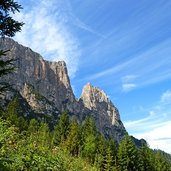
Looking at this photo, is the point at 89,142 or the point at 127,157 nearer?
the point at 127,157

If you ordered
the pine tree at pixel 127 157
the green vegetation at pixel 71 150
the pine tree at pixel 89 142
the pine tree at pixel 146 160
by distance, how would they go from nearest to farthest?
the green vegetation at pixel 71 150, the pine tree at pixel 89 142, the pine tree at pixel 127 157, the pine tree at pixel 146 160

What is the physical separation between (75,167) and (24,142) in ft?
8.41

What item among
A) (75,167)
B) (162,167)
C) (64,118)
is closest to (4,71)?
(75,167)

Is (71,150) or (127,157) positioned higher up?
(71,150)

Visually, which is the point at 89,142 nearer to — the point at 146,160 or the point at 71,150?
the point at 71,150

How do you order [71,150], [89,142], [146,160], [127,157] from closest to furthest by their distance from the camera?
[127,157]
[71,150]
[89,142]
[146,160]

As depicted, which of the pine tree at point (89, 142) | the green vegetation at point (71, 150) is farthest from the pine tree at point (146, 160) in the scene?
the pine tree at point (89, 142)

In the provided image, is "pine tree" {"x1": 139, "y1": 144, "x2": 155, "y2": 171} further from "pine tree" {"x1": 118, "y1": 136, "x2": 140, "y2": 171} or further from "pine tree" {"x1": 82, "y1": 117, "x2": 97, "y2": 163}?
"pine tree" {"x1": 82, "y1": 117, "x2": 97, "y2": 163}

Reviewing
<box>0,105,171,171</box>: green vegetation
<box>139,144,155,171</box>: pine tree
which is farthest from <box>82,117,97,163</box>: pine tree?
<box>139,144,155,171</box>: pine tree

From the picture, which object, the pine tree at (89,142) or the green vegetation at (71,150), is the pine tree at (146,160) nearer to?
the green vegetation at (71,150)

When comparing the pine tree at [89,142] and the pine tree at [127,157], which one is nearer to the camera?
the pine tree at [89,142]

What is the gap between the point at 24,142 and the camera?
12.4 meters

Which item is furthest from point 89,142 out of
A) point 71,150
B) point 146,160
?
point 146,160

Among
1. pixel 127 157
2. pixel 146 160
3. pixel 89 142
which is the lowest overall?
pixel 127 157
